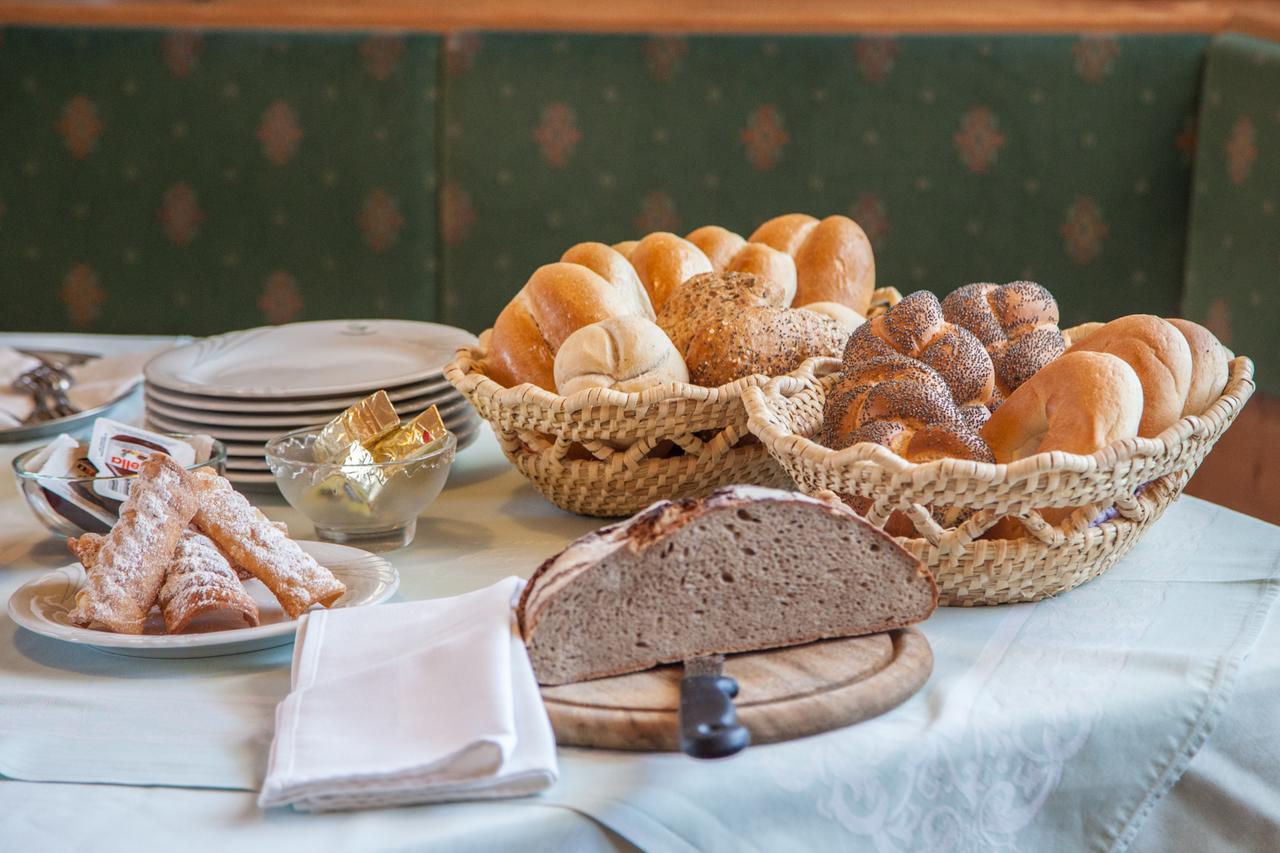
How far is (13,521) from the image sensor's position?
4.08 feet

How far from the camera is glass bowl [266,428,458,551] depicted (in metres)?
1.09

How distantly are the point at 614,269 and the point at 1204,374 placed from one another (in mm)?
577

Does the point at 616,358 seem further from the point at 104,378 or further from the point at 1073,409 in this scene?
the point at 104,378

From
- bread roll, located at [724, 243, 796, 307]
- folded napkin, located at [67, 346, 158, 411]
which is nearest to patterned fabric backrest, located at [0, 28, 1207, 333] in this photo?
folded napkin, located at [67, 346, 158, 411]

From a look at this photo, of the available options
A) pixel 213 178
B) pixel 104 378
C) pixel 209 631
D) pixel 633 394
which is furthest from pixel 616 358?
pixel 213 178

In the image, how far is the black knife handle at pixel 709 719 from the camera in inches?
27.5

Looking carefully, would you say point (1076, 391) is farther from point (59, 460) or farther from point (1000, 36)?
point (1000, 36)

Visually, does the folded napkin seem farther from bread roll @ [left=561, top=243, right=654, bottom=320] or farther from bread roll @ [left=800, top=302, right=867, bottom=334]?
bread roll @ [left=800, top=302, right=867, bottom=334]

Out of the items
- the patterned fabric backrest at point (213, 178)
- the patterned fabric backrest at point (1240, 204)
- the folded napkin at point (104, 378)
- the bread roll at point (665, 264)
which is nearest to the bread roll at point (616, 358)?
the bread roll at point (665, 264)

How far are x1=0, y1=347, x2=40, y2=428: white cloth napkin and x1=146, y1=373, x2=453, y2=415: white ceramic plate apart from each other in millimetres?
269

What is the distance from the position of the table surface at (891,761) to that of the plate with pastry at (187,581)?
0.03 meters

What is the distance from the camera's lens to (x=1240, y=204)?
2.42 m

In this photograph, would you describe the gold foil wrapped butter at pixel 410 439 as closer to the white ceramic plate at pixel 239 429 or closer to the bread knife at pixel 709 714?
the white ceramic plate at pixel 239 429

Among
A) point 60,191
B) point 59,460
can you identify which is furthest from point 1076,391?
point 60,191
